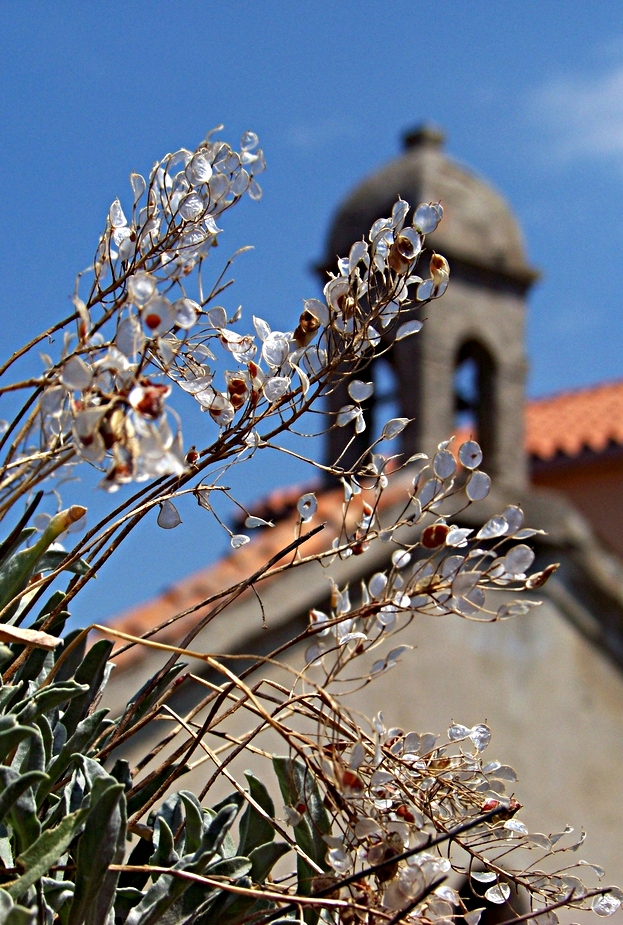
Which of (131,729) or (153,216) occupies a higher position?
(153,216)

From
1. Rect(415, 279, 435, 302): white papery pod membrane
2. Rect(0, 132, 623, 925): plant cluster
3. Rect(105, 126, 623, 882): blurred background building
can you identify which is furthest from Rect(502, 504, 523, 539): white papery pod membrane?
Rect(105, 126, 623, 882): blurred background building

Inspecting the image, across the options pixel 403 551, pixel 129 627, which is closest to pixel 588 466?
pixel 129 627

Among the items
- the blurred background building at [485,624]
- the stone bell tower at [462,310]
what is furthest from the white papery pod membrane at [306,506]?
the stone bell tower at [462,310]

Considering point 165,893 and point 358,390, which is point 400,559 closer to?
point 358,390

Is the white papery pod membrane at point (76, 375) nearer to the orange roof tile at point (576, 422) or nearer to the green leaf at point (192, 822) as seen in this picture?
the green leaf at point (192, 822)

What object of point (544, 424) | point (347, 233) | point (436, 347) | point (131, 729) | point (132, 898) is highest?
point (544, 424)

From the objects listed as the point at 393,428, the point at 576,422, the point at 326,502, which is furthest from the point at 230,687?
the point at 576,422

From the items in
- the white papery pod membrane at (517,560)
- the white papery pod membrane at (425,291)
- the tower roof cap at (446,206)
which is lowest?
the white papery pod membrane at (517,560)

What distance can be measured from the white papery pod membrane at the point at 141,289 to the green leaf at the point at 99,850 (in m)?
0.32

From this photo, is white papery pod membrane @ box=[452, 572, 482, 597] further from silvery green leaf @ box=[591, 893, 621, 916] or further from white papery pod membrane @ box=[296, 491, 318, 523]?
silvery green leaf @ box=[591, 893, 621, 916]

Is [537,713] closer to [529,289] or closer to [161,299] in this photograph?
[529,289]

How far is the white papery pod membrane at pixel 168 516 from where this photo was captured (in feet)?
3.22

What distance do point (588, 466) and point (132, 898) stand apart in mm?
11134

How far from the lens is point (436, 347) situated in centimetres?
773
